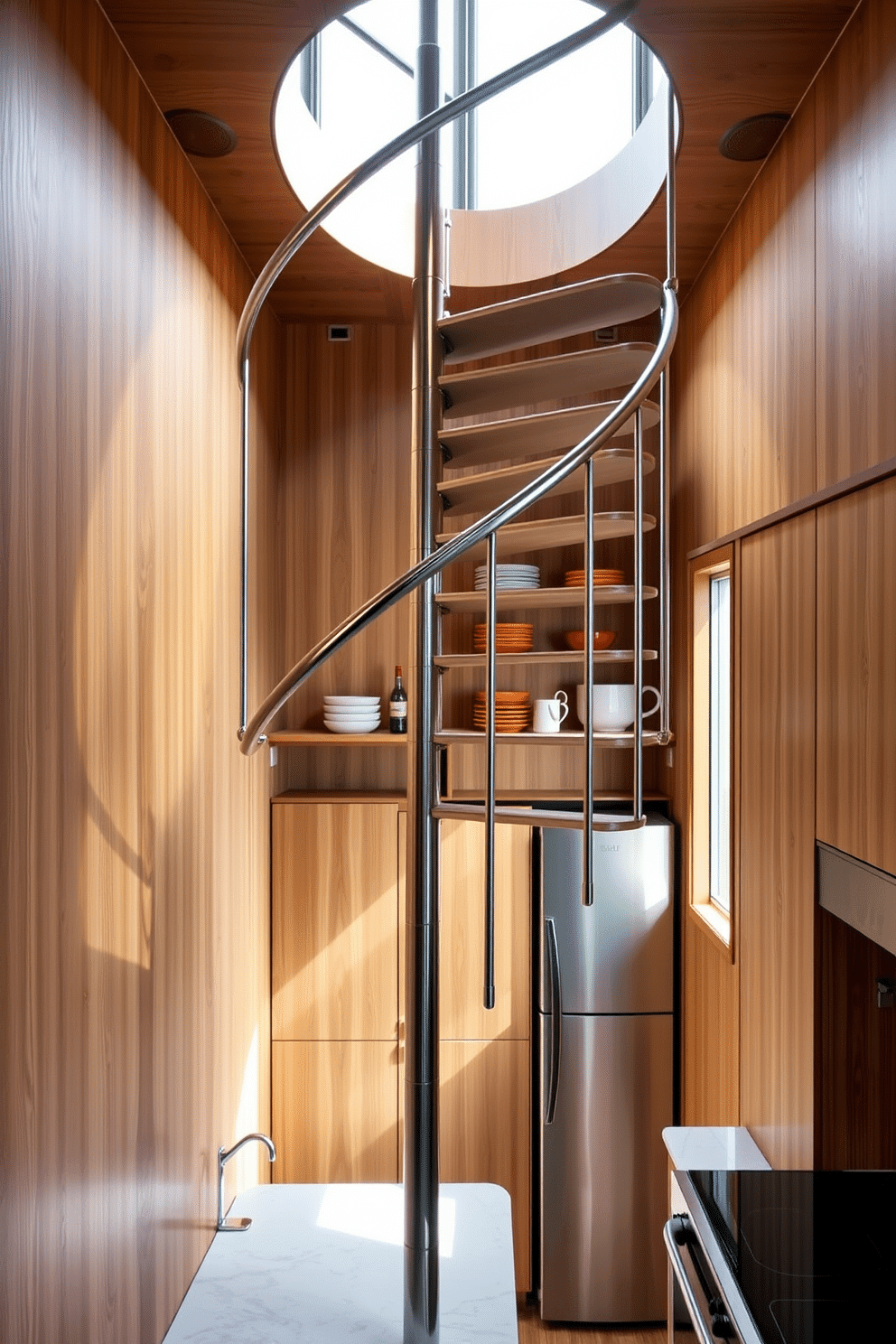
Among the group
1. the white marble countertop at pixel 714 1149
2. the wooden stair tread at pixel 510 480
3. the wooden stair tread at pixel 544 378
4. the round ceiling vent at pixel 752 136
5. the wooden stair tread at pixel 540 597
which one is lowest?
the white marble countertop at pixel 714 1149

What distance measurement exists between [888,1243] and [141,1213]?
→ 4.74 feet

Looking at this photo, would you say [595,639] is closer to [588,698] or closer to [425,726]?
[425,726]

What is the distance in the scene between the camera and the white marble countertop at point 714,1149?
219 cm

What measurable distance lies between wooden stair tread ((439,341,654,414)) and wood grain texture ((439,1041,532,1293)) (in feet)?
6.99

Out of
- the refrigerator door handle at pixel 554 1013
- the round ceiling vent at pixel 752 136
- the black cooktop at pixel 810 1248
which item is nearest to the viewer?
the black cooktop at pixel 810 1248

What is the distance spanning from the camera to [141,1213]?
1981 millimetres

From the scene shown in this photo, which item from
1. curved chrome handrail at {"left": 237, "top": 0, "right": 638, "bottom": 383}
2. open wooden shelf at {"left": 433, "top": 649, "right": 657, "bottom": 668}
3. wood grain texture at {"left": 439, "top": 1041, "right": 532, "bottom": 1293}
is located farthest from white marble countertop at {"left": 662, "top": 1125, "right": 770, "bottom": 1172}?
curved chrome handrail at {"left": 237, "top": 0, "right": 638, "bottom": 383}

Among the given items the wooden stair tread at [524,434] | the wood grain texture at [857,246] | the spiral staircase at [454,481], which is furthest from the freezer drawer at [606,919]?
the wood grain texture at [857,246]

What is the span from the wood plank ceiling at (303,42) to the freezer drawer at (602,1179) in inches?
101

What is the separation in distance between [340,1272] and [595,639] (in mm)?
2084

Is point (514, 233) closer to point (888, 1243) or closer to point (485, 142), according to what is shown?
point (485, 142)

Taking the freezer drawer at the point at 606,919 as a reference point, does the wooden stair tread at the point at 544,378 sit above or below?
above

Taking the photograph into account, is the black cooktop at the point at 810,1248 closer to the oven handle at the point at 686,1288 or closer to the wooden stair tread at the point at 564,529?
the oven handle at the point at 686,1288

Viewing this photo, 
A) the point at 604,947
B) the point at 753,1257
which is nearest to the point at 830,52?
the point at 753,1257
